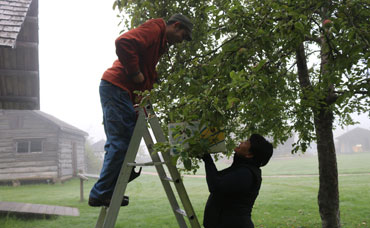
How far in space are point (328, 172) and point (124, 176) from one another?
17.3ft

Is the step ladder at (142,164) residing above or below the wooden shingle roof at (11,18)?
below

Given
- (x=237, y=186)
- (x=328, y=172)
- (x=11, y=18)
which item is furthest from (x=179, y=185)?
(x=11, y=18)

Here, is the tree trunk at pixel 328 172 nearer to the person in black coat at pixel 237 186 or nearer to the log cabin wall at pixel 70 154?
the person in black coat at pixel 237 186

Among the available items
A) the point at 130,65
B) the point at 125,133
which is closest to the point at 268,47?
the point at 130,65

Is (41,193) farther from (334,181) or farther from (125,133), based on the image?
(125,133)

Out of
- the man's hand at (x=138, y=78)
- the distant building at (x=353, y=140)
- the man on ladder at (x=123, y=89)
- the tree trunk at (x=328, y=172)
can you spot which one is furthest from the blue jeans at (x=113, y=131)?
the distant building at (x=353, y=140)

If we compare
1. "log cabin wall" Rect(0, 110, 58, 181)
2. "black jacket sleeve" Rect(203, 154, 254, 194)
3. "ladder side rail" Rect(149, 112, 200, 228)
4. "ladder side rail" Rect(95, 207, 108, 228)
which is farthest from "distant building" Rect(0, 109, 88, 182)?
"black jacket sleeve" Rect(203, 154, 254, 194)

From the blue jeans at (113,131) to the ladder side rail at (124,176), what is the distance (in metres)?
0.09

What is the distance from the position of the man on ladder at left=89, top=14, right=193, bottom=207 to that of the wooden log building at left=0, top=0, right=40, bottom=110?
324 centimetres

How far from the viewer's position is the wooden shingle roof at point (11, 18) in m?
4.75

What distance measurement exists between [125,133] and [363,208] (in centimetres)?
1088

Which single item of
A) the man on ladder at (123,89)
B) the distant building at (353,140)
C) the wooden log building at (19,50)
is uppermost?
the wooden log building at (19,50)

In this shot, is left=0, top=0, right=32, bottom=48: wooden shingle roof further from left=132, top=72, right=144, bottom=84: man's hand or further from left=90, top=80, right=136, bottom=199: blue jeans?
left=132, top=72, right=144, bottom=84: man's hand

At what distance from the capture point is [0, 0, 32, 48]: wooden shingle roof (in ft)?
15.6
